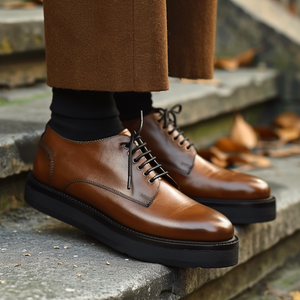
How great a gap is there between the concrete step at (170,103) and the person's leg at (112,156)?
97 mm

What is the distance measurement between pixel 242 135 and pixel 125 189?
890 mm

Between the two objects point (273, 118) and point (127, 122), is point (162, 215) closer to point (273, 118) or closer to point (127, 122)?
point (127, 122)

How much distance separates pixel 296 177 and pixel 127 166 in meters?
0.73

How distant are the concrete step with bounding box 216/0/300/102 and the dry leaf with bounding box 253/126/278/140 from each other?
0.29 metres

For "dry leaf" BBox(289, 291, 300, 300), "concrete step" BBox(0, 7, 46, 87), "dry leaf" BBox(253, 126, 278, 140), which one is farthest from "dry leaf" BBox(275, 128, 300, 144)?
"concrete step" BBox(0, 7, 46, 87)

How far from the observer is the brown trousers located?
0.75m

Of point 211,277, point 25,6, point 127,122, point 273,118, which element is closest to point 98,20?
point 127,122

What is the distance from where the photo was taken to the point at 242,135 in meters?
1.65

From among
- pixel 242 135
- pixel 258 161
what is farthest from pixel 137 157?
pixel 242 135

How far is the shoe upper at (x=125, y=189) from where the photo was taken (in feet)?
2.64

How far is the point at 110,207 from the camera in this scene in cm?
85

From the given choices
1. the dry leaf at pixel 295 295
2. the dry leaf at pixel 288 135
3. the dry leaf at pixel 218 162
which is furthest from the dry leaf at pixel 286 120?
the dry leaf at pixel 295 295

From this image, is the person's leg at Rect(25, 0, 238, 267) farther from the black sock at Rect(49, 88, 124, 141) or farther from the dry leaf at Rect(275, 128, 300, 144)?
the dry leaf at Rect(275, 128, 300, 144)

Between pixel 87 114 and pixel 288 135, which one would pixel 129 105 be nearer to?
pixel 87 114
